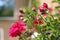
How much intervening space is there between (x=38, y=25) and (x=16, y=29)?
4.7 inches

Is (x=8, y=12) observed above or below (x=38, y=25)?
below

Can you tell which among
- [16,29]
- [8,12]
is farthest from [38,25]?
[8,12]

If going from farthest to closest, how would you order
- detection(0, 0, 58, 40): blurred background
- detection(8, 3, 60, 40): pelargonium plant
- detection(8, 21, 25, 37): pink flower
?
detection(0, 0, 58, 40): blurred background, detection(8, 21, 25, 37): pink flower, detection(8, 3, 60, 40): pelargonium plant

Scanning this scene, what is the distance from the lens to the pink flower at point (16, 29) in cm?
92

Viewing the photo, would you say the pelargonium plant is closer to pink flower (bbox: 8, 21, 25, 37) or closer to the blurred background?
pink flower (bbox: 8, 21, 25, 37)

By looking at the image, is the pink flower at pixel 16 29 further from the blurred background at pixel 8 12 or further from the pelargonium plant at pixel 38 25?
the blurred background at pixel 8 12

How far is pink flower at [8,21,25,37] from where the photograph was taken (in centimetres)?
92

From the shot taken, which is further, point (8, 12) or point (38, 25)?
point (8, 12)

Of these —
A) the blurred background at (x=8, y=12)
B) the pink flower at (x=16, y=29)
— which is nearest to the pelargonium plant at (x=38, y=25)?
the pink flower at (x=16, y=29)

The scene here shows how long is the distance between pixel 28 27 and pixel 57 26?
195mm

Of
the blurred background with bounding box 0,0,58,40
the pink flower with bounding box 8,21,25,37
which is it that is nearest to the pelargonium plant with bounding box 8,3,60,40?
the pink flower with bounding box 8,21,25,37

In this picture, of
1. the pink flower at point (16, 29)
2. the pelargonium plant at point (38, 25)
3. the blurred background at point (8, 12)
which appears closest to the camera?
the pelargonium plant at point (38, 25)

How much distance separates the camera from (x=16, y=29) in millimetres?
919

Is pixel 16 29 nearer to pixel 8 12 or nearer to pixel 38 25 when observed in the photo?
pixel 38 25
